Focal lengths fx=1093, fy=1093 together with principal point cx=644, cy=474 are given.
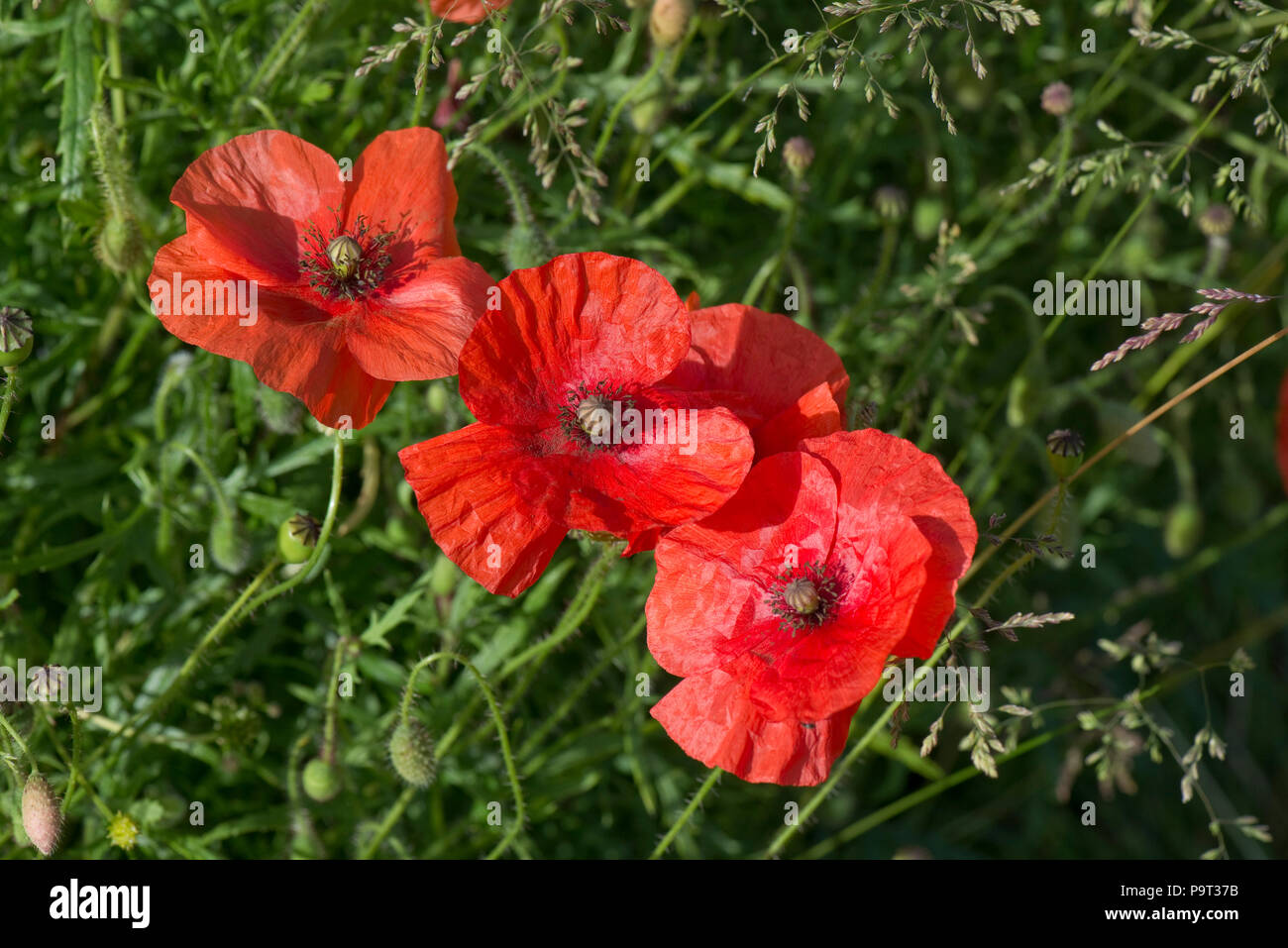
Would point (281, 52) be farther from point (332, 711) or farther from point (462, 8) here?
point (332, 711)

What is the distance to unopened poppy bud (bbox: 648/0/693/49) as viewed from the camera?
6.38 feet

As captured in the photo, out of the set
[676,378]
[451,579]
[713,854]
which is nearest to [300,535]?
[451,579]

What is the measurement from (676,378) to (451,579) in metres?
0.66

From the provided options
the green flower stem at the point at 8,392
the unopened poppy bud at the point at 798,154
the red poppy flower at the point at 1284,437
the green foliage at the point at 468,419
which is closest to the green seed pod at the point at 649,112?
the green foliage at the point at 468,419

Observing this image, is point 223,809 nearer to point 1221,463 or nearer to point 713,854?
point 713,854

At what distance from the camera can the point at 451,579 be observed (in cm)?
204

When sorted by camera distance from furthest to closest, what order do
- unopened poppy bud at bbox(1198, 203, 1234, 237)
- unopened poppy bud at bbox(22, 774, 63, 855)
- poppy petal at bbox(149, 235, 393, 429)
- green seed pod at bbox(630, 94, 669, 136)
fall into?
unopened poppy bud at bbox(1198, 203, 1234, 237) < green seed pod at bbox(630, 94, 669, 136) < unopened poppy bud at bbox(22, 774, 63, 855) < poppy petal at bbox(149, 235, 393, 429)

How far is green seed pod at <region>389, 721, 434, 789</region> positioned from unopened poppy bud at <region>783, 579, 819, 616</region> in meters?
0.68

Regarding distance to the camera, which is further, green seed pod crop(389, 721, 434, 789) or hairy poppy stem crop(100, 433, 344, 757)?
green seed pod crop(389, 721, 434, 789)

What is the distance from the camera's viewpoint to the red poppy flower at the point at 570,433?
145cm

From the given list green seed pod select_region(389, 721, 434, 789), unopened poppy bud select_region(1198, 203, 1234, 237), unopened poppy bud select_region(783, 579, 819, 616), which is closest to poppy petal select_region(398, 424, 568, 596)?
unopened poppy bud select_region(783, 579, 819, 616)

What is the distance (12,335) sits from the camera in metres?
1.55

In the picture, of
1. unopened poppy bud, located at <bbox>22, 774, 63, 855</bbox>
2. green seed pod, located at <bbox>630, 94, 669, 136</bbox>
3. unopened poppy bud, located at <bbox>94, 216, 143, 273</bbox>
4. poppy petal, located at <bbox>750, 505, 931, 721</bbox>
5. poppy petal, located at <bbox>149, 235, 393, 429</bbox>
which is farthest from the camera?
green seed pod, located at <bbox>630, 94, 669, 136</bbox>

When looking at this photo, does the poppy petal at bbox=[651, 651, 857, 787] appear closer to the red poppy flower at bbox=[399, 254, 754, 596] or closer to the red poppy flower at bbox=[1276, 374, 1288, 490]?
the red poppy flower at bbox=[399, 254, 754, 596]
